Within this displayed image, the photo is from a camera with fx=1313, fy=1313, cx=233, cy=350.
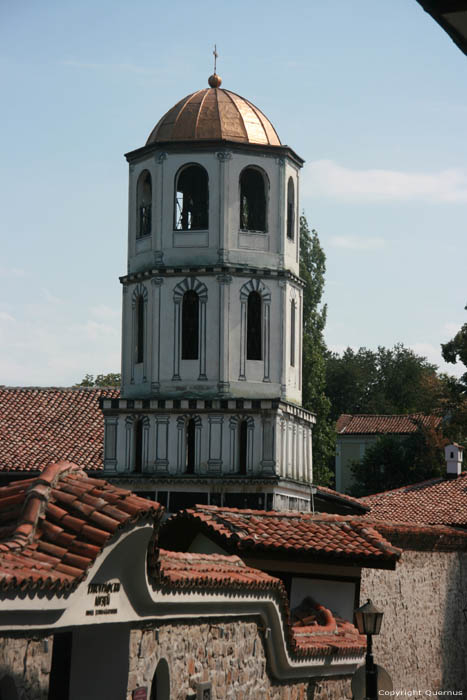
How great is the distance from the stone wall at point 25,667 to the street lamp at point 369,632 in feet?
18.3

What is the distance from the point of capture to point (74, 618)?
716cm

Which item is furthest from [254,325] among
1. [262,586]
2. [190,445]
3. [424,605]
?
[262,586]

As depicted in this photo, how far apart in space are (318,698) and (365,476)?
47.0 m

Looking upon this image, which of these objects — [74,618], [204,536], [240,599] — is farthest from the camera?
[204,536]

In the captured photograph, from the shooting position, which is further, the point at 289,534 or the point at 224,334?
the point at 224,334

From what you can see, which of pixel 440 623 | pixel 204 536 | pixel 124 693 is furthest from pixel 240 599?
pixel 440 623

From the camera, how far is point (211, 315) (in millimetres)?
36594

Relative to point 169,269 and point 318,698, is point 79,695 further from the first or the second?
point 169,269

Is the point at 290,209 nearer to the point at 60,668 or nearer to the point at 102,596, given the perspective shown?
the point at 60,668

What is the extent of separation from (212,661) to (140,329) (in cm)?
2839

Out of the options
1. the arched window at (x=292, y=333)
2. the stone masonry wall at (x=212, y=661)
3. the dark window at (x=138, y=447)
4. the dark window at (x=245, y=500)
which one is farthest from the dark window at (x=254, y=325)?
the stone masonry wall at (x=212, y=661)

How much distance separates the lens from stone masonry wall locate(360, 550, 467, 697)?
63.8 feet

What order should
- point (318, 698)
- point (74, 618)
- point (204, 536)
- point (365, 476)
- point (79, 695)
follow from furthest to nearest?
point (365, 476)
point (204, 536)
point (318, 698)
point (79, 695)
point (74, 618)

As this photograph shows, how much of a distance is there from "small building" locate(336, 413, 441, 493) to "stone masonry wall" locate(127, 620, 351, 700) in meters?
58.8
